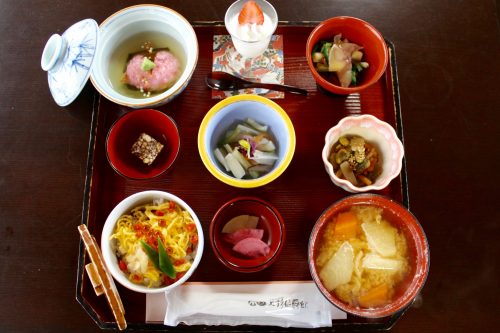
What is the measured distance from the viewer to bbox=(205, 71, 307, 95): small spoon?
1520 millimetres

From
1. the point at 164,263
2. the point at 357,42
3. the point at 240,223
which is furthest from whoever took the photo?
the point at 357,42

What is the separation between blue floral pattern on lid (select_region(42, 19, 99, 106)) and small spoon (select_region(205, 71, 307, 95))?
17.6 inches

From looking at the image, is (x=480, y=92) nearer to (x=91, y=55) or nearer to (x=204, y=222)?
(x=204, y=222)

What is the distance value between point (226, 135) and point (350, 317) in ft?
2.71

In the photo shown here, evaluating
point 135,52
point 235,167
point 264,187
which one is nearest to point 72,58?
point 135,52

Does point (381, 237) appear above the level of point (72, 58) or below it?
below

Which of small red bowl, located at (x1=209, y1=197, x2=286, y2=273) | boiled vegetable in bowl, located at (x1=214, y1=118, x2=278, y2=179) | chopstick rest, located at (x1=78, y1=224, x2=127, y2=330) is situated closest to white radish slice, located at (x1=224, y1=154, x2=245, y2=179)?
boiled vegetable in bowl, located at (x1=214, y1=118, x2=278, y2=179)

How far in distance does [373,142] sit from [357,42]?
1.37 ft

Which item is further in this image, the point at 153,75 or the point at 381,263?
the point at 153,75

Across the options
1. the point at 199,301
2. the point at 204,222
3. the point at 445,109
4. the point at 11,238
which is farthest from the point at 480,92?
the point at 11,238

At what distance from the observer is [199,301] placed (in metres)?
1.35

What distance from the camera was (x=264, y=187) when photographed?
57.9 inches

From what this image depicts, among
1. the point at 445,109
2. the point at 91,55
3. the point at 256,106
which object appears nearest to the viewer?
the point at 91,55

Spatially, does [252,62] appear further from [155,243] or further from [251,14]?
[155,243]
